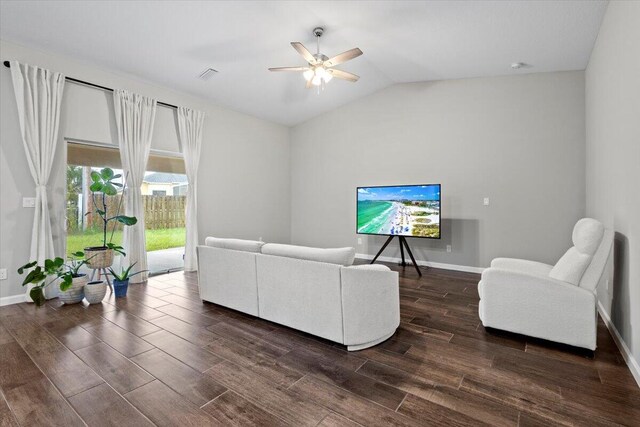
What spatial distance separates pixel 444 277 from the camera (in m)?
4.86

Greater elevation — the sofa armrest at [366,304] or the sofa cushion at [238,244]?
the sofa cushion at [238,244]

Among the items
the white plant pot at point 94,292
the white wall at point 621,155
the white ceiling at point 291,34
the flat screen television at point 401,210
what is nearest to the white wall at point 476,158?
the white ceiling at point 291,34

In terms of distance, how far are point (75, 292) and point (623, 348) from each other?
5.41 metres

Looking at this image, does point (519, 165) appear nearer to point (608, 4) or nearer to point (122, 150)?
point (608, 4)

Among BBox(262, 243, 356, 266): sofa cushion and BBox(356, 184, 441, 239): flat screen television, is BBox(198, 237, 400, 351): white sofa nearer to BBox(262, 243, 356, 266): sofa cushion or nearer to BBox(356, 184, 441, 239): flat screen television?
BBox(262, 243, 356, 266): sofa cushion

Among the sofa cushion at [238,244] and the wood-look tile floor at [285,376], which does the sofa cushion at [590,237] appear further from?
the sofa cushion at [238,244]

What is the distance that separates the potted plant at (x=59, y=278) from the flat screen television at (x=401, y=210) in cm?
415

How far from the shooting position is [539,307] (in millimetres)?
2537

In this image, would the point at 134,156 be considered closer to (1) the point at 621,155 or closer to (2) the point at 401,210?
(2) the point at 401,210

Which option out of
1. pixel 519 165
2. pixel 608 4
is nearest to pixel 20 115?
pixel 608 4

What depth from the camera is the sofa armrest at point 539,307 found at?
2379 mm

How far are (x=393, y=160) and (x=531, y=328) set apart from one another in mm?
4016

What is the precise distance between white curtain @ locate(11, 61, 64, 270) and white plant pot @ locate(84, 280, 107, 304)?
2.31ft

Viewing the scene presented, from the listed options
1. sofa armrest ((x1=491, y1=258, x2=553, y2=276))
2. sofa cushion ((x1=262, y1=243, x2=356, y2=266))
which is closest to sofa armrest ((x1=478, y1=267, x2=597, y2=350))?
sofa armrest ((x1=491, y1=258, x2=553, y2=276))
